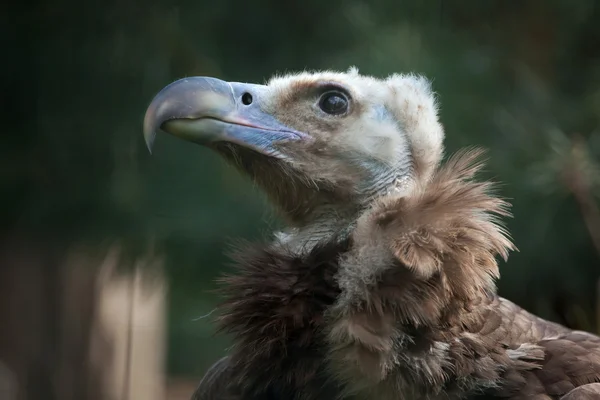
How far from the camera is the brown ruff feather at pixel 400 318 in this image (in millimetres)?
1153

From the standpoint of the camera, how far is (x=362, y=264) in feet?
3.93

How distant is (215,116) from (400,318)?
1.47ft

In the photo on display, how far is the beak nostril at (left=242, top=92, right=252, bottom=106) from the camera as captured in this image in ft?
4.55

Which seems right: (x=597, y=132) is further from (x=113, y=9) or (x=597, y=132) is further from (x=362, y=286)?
(x=113, y=9)

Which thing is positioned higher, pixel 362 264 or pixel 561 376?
pixel 362 264

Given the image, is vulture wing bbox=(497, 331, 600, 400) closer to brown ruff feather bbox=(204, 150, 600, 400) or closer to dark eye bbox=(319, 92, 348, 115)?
brown ruff feather bbox=(204, 150, 600, 400)

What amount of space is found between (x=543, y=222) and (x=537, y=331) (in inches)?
21.0

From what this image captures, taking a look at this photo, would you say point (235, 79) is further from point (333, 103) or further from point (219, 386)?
point (219, 386)

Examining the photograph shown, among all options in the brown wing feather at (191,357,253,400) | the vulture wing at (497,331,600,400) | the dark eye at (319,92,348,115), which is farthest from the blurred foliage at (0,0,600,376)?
the vulture wing at (497,331,600,400)

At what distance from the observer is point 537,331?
1.35 meters

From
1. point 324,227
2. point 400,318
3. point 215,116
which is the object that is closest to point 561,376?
point 400,318

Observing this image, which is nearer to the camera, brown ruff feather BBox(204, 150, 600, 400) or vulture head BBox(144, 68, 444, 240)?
brown ruff feather BBox(204, 150, 600, 400)

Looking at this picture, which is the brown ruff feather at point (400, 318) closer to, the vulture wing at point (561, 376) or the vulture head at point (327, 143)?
the vulture wing at point (561, 376)

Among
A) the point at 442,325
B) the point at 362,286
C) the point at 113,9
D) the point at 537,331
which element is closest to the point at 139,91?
the point at 113,9
